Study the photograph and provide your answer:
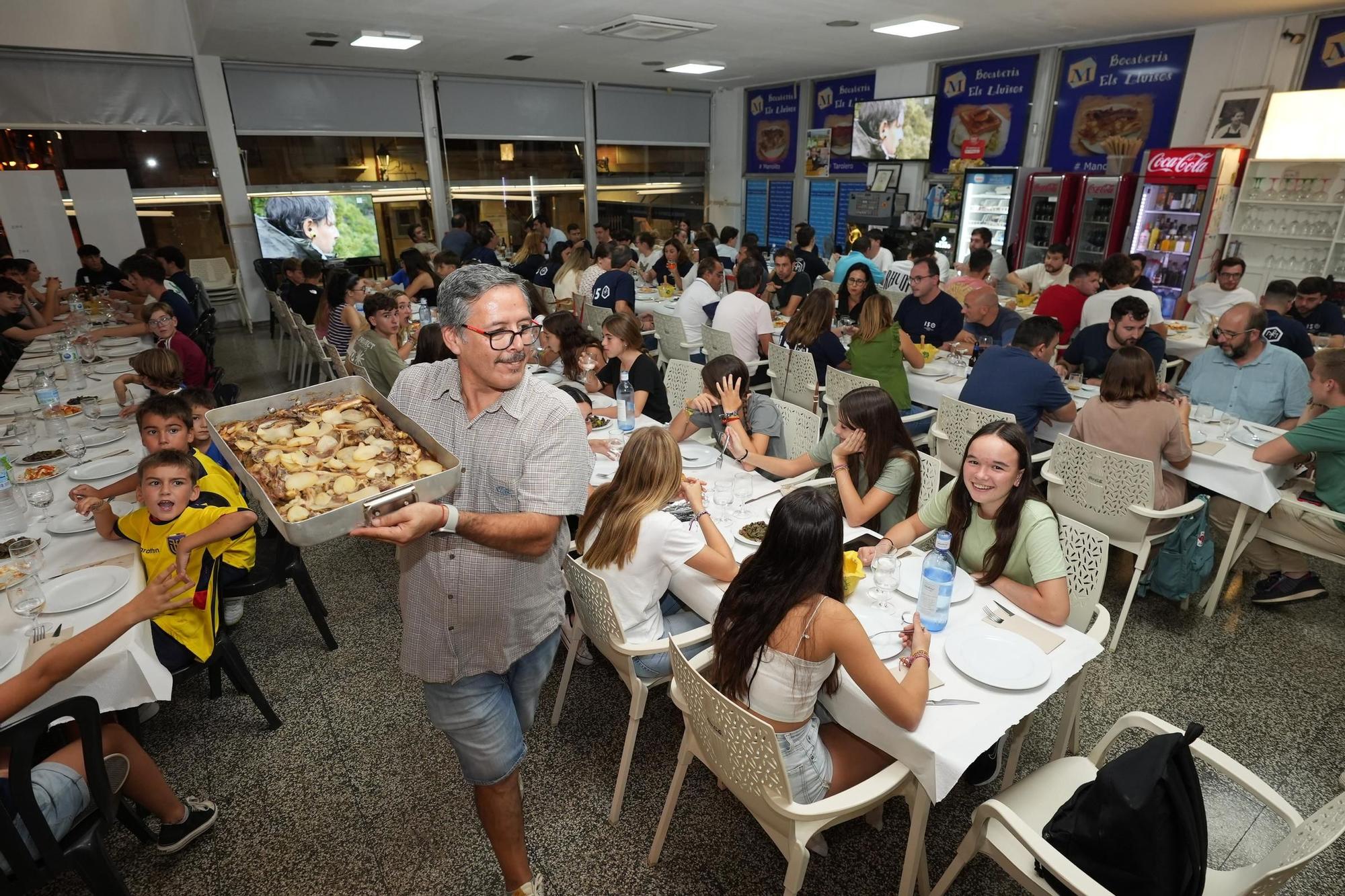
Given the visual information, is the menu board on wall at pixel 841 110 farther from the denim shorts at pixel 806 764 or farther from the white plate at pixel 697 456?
the denim shorts at pixel 806 764

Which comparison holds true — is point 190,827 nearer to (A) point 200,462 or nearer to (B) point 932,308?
(A) point 200,462

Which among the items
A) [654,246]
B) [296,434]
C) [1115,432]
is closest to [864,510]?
[1115,432]

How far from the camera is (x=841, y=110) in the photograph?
38.5 feet

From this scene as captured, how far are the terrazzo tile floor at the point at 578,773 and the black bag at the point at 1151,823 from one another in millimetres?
715

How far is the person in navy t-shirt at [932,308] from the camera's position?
229 inches

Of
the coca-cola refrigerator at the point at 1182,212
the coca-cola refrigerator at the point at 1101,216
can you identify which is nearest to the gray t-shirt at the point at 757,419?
the coca-cola refrigerator at the point at 1101,216

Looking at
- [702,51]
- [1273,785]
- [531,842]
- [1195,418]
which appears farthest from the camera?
[702,51]

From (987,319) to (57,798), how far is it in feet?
20.0

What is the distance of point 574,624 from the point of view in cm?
309

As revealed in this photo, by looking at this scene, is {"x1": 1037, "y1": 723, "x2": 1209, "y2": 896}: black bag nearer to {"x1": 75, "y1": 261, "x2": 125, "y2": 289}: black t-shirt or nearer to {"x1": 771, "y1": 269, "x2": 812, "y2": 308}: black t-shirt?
{"x1": 771, "y1": 269, "x2": 812, "y2": 308}: black t-shirt

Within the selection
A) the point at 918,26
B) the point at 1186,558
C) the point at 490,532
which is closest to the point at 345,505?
the point at 490,532

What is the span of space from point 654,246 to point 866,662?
1003 cm

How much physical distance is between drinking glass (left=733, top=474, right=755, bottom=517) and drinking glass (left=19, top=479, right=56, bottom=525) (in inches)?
113

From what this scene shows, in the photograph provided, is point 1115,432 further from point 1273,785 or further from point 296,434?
point 296,434
